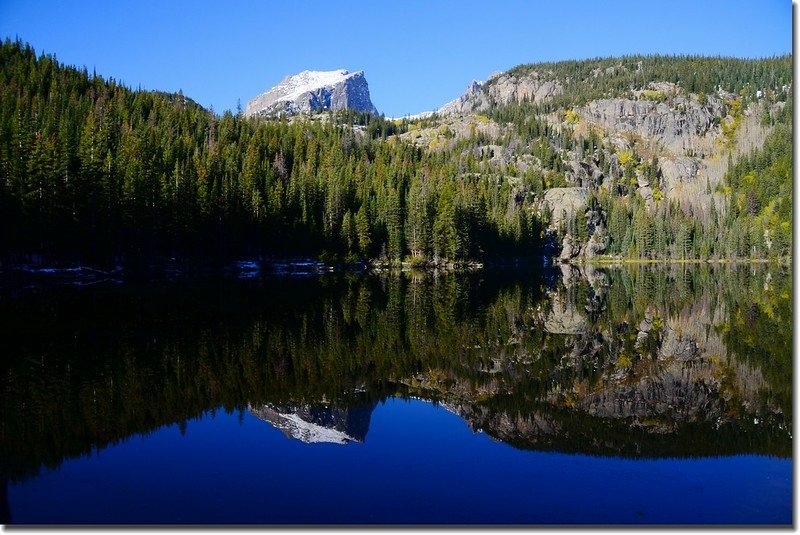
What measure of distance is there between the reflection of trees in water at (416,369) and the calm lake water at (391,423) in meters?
0.08

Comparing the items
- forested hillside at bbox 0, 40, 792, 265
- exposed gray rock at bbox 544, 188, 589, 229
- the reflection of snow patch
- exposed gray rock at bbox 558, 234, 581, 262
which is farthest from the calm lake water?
exposed gray rock at bbox 544, 188, 589, 229

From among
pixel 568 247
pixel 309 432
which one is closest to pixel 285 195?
pixel 309 432

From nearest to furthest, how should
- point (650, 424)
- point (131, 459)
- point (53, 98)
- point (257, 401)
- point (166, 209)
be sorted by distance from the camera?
point (131, 459), point (650, 424), point (257, 401), point (166, 209), point (53, 98)

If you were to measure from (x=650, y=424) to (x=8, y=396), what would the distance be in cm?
1454

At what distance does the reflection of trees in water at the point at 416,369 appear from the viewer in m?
12.6

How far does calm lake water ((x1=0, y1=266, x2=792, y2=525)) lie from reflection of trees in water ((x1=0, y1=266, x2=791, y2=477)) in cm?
8

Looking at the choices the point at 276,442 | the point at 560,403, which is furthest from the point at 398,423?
the point at 560,403

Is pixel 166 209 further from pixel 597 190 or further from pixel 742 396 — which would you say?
pixel 597 190

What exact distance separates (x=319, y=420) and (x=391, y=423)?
5.23ft

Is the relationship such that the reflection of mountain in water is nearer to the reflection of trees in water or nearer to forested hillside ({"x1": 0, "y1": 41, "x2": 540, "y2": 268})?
the reflection of trees in water

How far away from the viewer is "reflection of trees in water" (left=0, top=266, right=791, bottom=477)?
12.6 m

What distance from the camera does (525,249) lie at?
12100cm

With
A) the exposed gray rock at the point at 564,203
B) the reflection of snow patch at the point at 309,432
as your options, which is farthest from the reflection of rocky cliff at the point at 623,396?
the exposed gray rock at the point at 564,203

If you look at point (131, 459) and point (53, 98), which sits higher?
point (53, 98)
